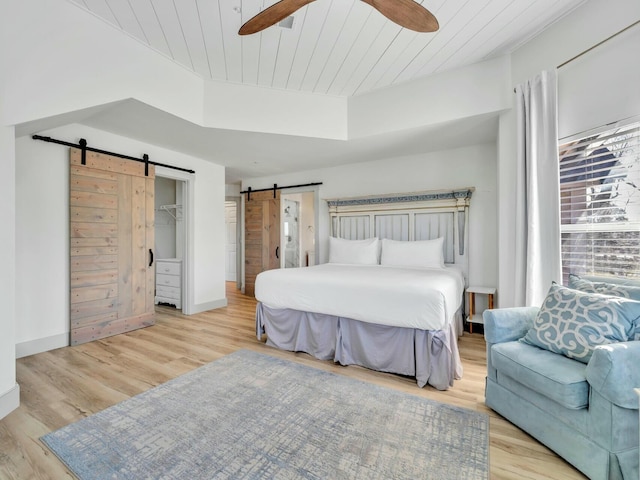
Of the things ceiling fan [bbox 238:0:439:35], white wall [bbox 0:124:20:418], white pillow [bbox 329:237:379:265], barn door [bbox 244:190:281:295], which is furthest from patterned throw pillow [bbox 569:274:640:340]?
barn door [bbox 244:190:281:295]

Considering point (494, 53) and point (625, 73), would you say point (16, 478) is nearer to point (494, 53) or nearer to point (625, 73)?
point (625, 73)

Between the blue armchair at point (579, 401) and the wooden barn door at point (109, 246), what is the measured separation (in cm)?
406

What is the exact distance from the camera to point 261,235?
19.5 feet

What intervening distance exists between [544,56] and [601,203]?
4.46 ft

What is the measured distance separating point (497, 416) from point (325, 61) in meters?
3.32

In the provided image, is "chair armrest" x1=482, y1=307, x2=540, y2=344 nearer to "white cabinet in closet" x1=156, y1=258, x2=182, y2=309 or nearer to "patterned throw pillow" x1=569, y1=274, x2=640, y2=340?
"patterned throw pillow" x1=569, y1=274, x2=640, y2=340

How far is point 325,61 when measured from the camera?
2.93 metres

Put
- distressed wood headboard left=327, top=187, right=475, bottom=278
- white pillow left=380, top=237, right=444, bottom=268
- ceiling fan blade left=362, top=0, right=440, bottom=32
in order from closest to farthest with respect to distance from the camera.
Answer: ceiling fan blade left=362, top=0, right=440, bottom=32 < white pillow left=380, top=237, right=444, bottom=268 < distressed wood headboard left=327, top=187, right=475, bottom=278

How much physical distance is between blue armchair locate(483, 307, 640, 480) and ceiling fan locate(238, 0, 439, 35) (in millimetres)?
2001

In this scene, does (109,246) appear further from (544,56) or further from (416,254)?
(544,56)

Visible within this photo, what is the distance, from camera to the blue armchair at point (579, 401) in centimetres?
132

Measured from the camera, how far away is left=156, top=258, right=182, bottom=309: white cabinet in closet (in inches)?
193

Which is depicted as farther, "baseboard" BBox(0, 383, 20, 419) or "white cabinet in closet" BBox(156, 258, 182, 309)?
"white cabinet in closet" BBox(156, 258, 182, 309)

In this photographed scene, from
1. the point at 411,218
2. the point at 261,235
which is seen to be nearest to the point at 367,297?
the point at 411,218
